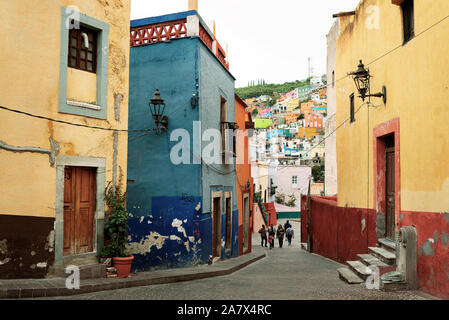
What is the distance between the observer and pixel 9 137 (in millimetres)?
7074

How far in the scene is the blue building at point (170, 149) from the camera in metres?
11.5

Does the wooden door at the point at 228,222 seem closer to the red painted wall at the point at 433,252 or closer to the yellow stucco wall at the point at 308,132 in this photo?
the red painted wall at the point at 433,252

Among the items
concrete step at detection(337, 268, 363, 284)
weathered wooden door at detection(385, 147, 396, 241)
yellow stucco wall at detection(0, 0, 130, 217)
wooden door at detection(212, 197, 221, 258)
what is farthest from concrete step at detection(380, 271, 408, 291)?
wooden door at detection(212, 197, 221, 258)

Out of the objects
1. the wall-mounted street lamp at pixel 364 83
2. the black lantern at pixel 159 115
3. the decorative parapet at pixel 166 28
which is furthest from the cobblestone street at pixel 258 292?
the decorative parapet at pixel 166 28

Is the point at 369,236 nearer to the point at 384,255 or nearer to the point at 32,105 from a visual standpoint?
the point at 384,255

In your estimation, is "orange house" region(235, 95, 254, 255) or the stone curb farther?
"orange house" region(235, 95, 254, 255)

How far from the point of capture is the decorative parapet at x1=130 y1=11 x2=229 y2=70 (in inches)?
467

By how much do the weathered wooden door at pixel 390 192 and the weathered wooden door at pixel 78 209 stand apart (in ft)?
21.1

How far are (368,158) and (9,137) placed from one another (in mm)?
8074

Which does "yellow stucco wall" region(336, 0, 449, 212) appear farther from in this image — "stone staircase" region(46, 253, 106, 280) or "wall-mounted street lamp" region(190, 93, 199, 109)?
"stone staircase" region(46, 253, 106, 280)

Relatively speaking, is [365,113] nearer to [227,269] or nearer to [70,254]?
[227,269]

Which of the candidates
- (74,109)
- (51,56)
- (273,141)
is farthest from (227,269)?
(273,141)

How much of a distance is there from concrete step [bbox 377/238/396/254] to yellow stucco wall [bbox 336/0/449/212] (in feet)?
3.23

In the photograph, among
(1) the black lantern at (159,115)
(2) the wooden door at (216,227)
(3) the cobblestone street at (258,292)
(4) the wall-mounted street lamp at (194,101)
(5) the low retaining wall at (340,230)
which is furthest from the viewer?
(2) the wooden door at (216,227)
